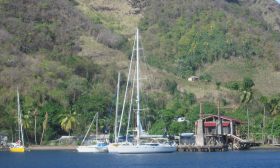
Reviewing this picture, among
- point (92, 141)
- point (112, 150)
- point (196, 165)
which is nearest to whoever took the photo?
point (196, 165)

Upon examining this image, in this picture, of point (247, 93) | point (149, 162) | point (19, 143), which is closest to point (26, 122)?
point (19, 143)

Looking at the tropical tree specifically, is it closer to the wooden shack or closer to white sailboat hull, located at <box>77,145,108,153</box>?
the wooden shack

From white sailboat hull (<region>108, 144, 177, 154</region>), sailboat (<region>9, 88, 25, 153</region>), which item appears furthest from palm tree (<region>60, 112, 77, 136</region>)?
white sailboat hull (<region>108, 144, 177, 154</region>)

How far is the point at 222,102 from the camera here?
175500mm

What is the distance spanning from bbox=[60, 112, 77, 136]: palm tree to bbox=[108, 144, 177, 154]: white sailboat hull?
29170 mm

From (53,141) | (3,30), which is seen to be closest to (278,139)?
(53,141)

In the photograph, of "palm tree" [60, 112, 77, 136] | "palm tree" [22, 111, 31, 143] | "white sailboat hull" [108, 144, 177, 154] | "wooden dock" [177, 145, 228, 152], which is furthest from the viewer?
"palm tree" [60, 112, 77, 136]

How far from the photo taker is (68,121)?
141625 mm

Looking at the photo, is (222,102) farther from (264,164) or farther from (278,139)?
(264,164)

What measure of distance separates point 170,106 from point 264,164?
77799mm

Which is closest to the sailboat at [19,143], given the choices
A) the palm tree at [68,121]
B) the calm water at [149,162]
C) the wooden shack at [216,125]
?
the palm tree at [68,121]

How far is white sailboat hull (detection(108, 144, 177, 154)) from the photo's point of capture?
351ft

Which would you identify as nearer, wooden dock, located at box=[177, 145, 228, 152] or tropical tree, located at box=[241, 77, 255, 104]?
wooden dock, located at box=[177, 145, 228, 152]

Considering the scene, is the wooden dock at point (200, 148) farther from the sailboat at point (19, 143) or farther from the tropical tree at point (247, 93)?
the tropical tree at point (247, 93)
